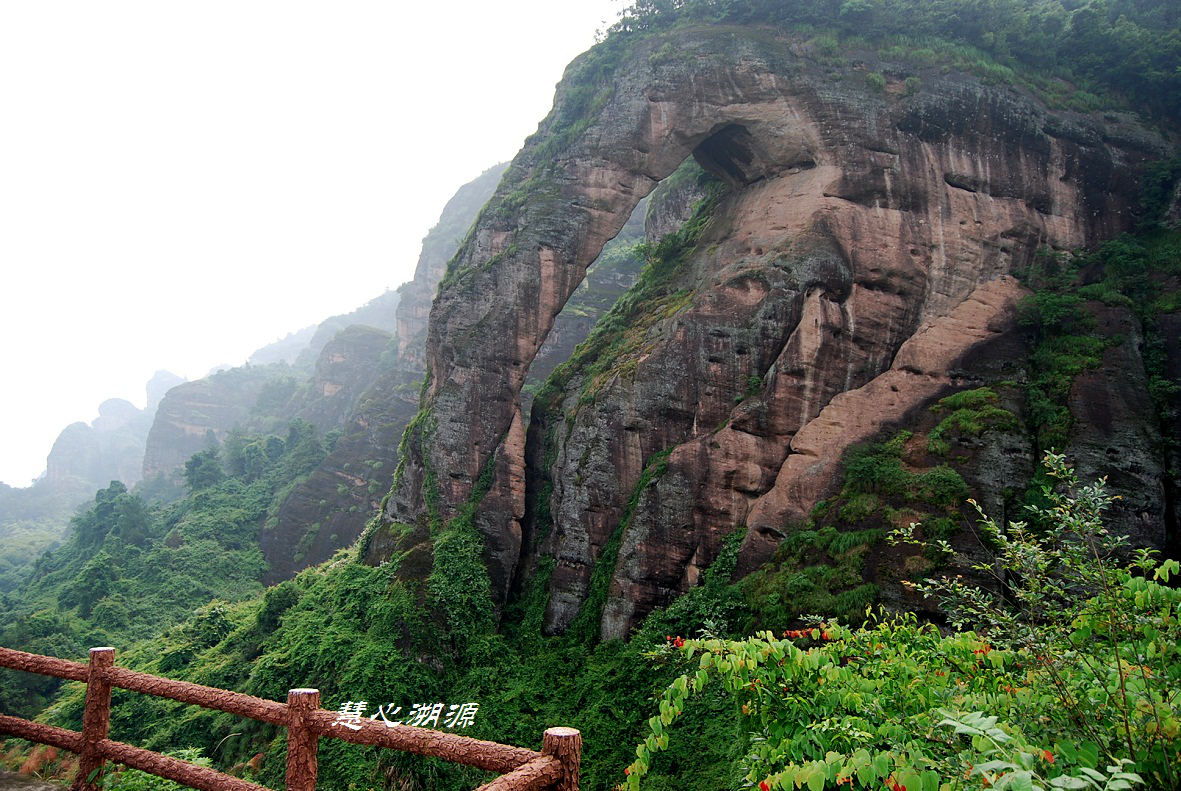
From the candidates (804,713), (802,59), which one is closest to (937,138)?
(802,59)

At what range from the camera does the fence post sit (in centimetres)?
498

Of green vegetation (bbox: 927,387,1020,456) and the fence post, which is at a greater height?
the fence post

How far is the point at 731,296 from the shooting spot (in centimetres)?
1659

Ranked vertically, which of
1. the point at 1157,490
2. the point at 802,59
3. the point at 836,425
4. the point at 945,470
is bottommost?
the point at 1157,490

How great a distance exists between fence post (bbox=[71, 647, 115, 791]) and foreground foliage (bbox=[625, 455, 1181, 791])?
13.7ft

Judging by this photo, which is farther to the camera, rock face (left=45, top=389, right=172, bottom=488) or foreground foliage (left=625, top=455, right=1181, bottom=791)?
rock face (left=45, top=389, right=172, bottom=488)

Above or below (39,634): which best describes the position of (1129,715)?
above

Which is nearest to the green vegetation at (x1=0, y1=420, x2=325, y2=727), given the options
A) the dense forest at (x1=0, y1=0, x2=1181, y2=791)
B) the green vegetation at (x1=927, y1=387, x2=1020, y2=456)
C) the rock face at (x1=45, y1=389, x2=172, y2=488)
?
the dense forest at (x1=0, y1=0, x2=1181, y2=791)

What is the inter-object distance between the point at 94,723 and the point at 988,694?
6.43m

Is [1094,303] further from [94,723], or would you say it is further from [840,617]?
[94,723]

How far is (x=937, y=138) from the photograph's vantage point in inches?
692

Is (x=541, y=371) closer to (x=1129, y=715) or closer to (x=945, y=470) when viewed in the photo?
(x=945, y=470)

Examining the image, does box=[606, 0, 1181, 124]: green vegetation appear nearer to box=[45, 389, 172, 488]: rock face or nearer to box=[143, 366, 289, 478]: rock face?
box=[143, 366, 289, 478]: rock face

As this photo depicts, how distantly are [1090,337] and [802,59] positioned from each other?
10500 mm
